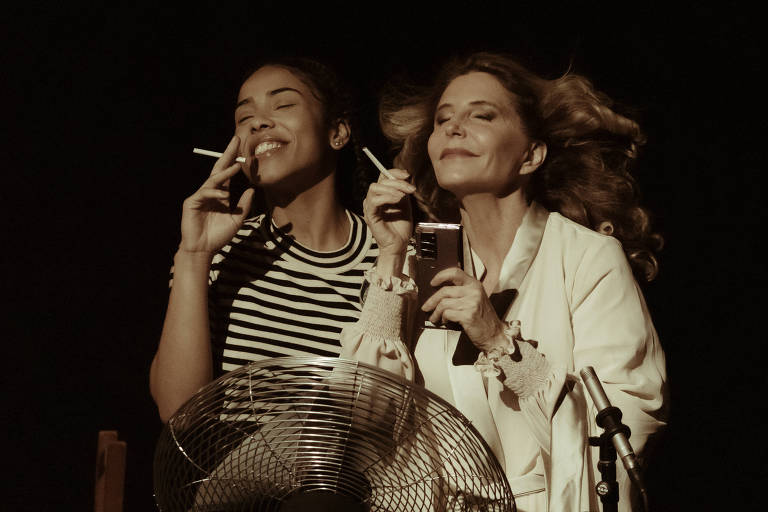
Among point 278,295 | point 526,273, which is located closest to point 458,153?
point 526,273

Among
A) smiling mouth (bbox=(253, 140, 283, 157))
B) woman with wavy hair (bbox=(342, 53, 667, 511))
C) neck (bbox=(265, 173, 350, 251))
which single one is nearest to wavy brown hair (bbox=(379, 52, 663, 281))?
woman with wavy hair (bbox=(342, 53, 667, 511))

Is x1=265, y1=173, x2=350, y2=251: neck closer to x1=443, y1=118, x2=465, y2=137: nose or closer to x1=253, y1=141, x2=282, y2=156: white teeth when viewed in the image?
x1=253, y1=141, x2=282, y2=156: white teeth

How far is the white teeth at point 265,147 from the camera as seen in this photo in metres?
2.04

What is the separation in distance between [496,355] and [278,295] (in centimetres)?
67

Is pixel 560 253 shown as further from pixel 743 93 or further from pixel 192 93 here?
pixel 192 93

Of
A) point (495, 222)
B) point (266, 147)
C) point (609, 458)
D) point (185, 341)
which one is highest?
point (266, 147)

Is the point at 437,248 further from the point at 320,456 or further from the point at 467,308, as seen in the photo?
the point at 320,456

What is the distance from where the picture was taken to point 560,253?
5.89ft

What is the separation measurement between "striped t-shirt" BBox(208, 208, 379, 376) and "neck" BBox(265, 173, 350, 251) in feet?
0.08

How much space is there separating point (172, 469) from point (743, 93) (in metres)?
1.70

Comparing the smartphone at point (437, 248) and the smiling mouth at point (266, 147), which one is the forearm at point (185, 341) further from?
the smartphone at point (437, 248)

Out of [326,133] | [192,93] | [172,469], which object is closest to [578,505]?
[172,469]

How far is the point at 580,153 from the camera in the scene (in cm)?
199

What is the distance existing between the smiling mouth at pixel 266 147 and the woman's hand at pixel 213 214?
10cm
